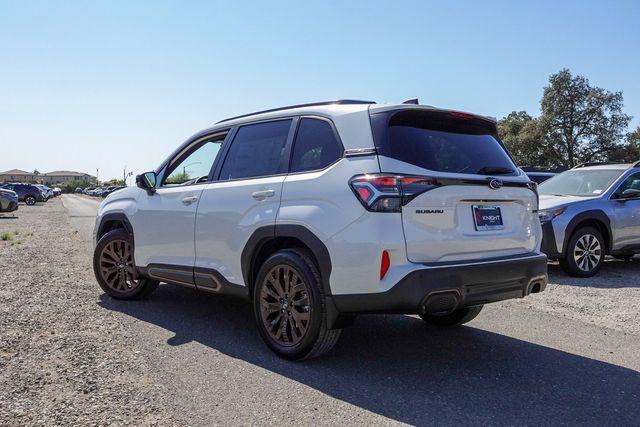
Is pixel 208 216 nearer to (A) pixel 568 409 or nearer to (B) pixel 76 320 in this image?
(B) pixel 76 320

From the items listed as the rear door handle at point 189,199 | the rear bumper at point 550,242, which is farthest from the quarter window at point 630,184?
the rear door handle at point 189,199

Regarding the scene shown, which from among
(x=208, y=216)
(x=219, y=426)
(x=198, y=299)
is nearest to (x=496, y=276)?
(x=219, y=426)

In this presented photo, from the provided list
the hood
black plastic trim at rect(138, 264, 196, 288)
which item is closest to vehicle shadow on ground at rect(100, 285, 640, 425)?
black plastic trim at rect(138, 264, 196, 288)

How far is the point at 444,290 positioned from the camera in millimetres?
3590

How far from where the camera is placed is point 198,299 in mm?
6398

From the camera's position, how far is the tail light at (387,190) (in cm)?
358

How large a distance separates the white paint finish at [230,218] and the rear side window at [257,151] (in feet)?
0.37

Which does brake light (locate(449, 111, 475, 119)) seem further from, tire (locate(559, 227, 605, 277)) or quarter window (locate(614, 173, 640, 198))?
quarter window (locate(614, 173, 640, 198))

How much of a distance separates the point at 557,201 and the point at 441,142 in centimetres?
521

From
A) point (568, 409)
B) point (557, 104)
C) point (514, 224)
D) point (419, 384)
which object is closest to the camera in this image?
point (568, 409)

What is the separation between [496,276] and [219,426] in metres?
2.14

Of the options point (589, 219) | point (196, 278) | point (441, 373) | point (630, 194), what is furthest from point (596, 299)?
point (196, 278)

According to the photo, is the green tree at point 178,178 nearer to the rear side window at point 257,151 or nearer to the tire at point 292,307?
the rear side window at point 257,151

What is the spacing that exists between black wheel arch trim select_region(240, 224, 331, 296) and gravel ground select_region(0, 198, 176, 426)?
3.53 ft
